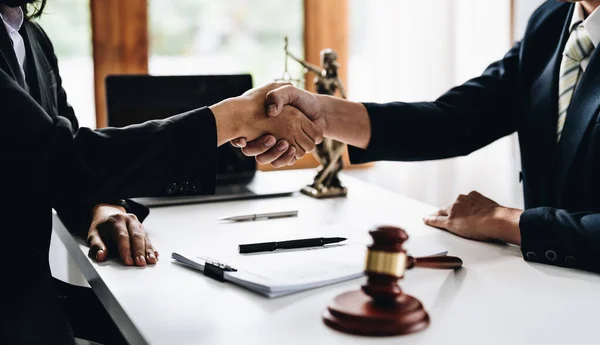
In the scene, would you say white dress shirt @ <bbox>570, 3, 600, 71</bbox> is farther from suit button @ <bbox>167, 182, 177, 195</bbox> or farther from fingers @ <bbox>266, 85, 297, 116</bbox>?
suit button @ <bbox>167, 182, 177, 195</bbox>

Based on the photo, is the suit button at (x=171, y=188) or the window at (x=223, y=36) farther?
the window at (x=223, y=36)

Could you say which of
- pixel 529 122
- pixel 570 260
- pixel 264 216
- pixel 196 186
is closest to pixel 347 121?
pixel 264 216

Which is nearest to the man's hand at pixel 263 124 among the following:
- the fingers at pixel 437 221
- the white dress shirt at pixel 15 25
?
the fingers at pixel 437 221

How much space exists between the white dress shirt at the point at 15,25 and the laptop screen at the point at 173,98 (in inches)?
18.3

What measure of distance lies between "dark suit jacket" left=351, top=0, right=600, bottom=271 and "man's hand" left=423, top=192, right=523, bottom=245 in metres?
0.15

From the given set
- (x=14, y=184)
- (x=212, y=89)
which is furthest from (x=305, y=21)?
(x=14, y=184)

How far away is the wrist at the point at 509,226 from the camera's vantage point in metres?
1.39

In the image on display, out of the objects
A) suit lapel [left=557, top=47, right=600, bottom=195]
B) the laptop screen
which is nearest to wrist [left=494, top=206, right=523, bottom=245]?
suit lapel [left=557, top=47, right=600, bottom=195]

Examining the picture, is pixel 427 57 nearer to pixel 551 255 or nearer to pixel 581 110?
pixel 581 110

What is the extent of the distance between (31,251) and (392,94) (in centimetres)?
218

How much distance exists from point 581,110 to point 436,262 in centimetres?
65

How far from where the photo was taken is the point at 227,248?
139 centimetres

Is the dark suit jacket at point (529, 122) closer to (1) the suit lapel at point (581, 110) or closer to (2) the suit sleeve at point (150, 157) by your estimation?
(1) the suit lapel at point (581, 110)

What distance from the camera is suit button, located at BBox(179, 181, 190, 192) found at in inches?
50.7
